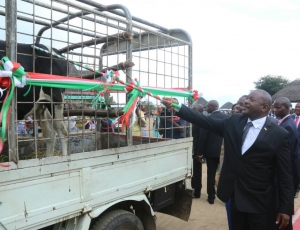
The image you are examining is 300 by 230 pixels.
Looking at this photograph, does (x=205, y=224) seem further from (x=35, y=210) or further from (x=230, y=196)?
(x=35, y=210)

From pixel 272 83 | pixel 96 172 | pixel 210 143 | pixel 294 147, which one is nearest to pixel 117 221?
pixel 96 172

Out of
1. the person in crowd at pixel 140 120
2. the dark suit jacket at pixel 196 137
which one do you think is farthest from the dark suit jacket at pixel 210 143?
the person in crowd at pixel 140 120

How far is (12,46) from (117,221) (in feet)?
5.34

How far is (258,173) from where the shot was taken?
8.45ft

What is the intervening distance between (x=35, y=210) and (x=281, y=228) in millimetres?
2032

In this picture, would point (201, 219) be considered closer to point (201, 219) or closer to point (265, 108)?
point (201, 219)

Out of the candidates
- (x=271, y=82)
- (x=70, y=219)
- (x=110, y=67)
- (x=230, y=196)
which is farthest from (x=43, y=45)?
(x=271, y=82)

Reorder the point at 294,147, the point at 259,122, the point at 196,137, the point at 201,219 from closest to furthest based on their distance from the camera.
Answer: the point at 259,122
the point at 294,147
the point at 201,219
the point at 196,137

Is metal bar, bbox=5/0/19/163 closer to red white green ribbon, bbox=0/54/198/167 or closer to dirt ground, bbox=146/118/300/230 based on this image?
red white green ribbon, bbox=0/54/198/167

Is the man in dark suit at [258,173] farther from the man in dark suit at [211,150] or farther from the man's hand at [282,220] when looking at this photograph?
the man in dark suit at [211,150]

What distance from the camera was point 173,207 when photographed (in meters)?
3.76

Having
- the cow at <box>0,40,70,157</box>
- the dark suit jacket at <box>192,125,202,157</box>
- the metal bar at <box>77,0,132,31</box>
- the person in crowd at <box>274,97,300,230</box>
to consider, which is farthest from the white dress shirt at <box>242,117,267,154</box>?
the dark suit jacket at <box>192,125,202,157</box>

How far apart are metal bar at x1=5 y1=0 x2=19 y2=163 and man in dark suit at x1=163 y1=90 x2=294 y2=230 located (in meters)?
1.81

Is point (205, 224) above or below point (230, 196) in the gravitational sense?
below
